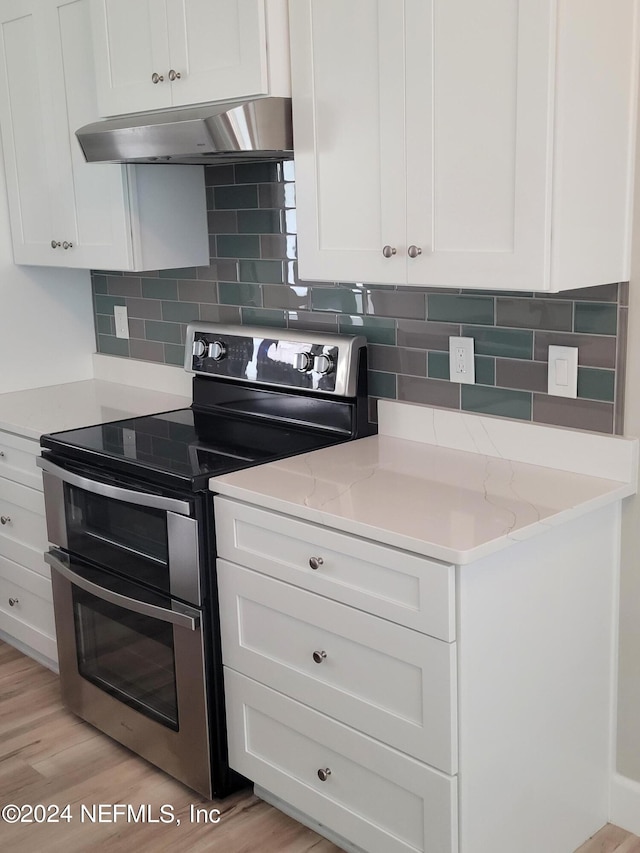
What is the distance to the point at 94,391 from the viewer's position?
3400 mm

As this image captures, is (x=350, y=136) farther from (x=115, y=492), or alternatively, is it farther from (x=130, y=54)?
(x=115, y=492)

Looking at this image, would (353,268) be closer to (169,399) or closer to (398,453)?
(398,453)

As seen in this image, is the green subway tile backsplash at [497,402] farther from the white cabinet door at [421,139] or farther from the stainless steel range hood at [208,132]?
the stainless steel range hood at [208,132]

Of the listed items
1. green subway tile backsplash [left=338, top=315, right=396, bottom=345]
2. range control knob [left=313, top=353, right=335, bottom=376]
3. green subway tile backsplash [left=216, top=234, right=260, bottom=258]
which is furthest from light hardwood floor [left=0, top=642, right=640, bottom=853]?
green subway tile backsplash [left=216, top=234, right=260, bottom=258]

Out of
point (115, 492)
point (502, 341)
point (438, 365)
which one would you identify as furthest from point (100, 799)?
point (502, 341)

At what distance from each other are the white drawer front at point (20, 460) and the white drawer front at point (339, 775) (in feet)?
3.24

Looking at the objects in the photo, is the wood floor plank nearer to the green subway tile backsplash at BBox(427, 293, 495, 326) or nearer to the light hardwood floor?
the light hardwood floor

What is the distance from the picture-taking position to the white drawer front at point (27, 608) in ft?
9.88

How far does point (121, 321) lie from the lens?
11.4ft

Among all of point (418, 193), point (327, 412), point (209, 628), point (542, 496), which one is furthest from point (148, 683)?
point (418, 193)

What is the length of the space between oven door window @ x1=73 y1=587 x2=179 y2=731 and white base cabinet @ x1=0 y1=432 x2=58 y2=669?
35 centimetres

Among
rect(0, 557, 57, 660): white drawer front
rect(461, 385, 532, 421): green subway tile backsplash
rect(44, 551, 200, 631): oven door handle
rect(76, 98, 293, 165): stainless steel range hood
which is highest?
rect(76, 98, 293, 165): stainless steel range hood

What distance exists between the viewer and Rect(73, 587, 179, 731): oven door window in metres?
2.42

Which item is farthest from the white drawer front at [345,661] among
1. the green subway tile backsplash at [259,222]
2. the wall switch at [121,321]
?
→ the wall switch at [121,321]
